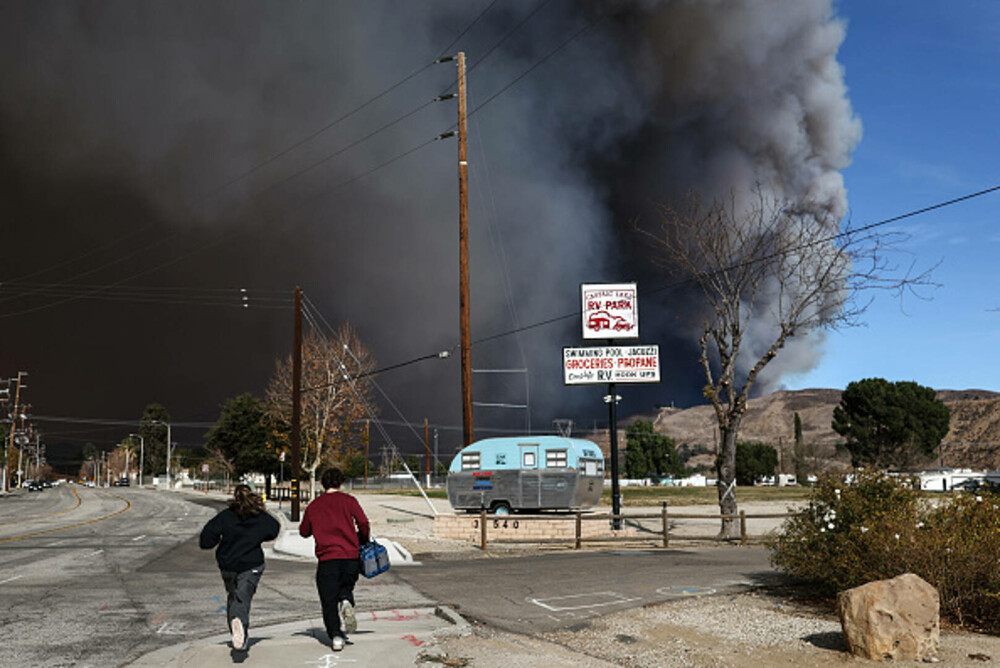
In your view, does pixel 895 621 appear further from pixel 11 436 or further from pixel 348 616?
pixel 11 436

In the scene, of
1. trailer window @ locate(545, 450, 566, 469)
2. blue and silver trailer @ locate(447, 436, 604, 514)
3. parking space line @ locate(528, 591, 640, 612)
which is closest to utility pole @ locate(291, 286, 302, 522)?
blue and silver trailer @ locate(447, 436, 604, 514)

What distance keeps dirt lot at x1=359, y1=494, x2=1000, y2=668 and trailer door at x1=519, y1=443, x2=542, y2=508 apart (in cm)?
1642

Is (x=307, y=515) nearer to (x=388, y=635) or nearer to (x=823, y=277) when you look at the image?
(x=388, y=635)

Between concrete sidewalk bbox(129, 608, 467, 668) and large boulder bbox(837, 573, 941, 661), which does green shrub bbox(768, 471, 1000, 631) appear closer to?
large boulder bbox(837, 573, 941, 661)

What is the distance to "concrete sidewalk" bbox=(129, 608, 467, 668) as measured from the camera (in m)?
8.23

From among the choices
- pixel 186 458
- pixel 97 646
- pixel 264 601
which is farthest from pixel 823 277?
pixel 186 458

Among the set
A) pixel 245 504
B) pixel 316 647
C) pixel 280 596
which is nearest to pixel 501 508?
pixel 280 596

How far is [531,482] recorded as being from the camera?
29281mm

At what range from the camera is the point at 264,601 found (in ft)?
42.9

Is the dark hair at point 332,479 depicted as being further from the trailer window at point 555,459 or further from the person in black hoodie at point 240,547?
the trailer window at point 555,459

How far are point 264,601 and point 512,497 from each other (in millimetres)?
17036

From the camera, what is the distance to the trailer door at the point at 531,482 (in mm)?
29219

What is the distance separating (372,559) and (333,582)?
0.50 meters

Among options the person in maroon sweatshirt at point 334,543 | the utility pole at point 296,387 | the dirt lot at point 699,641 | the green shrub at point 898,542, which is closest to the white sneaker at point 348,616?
the person in maroon sweatshirt at point 334,543
